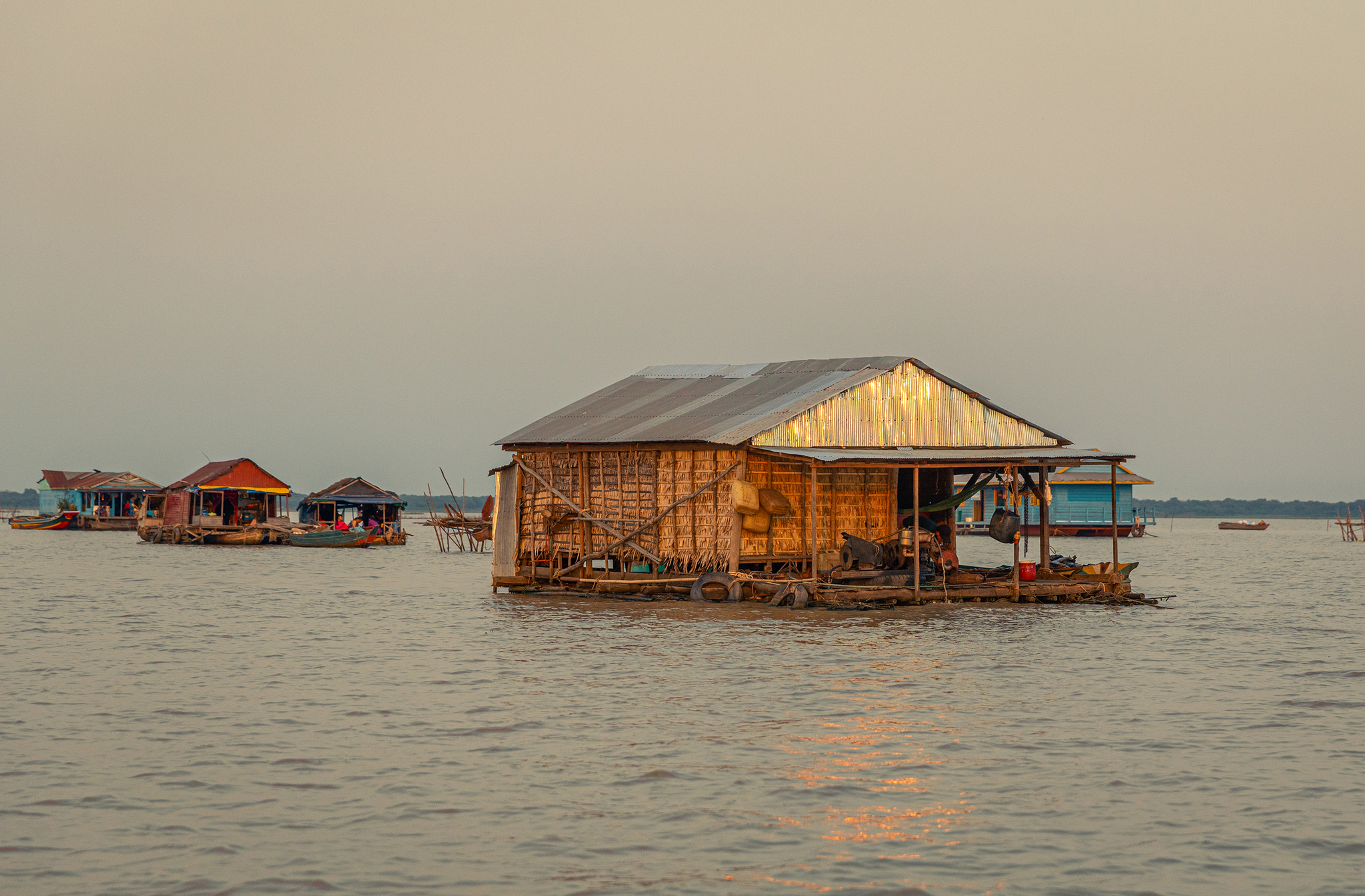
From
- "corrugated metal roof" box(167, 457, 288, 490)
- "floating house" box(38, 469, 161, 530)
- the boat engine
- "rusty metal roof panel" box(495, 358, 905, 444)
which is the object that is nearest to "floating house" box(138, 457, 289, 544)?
"corrugated metal roof" box(167, 457, 288, 490)

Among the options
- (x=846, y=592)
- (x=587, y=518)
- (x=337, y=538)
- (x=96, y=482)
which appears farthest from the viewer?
(x=96, y=482)

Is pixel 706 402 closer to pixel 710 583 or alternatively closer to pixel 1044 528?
pixel 710 583

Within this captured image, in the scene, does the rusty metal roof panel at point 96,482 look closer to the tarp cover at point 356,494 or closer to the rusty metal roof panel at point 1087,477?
the tarp cover at point 356,494

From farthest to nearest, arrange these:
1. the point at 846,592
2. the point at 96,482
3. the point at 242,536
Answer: the point at 96,482, the point at 242,536, the point at 846,592

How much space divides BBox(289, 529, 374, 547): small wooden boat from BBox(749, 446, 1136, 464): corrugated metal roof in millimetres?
43404

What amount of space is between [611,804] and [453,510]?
61.2 meters

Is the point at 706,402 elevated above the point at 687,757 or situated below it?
above

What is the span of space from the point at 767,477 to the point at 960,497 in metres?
4.56

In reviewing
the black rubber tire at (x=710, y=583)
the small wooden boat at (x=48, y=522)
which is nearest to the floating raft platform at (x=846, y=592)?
the black rubber tire at (x=710, y=583)

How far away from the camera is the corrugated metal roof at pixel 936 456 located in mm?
28094

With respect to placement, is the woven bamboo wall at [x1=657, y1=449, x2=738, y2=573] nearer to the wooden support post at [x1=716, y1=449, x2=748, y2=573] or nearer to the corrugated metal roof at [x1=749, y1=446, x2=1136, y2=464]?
the wooden support post at [x1=716, y1=449, x2=748, y2=573]

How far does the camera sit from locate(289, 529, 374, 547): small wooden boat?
6894cm

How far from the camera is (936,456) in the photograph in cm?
2989

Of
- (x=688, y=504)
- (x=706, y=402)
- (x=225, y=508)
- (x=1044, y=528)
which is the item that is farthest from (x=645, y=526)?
(x=225, y=508)
